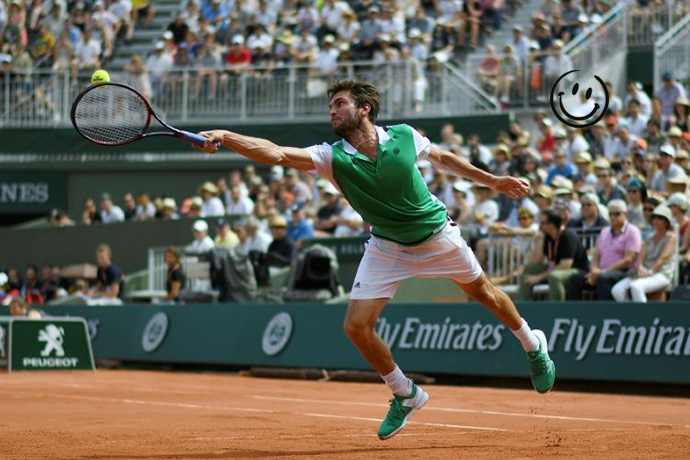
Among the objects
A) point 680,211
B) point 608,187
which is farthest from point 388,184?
point 608,187

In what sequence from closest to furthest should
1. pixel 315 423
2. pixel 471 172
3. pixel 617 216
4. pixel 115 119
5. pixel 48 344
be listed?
pixel 471 172
pixel 115 119
pixel 315 423
pixel 617 216
pixel 48 344

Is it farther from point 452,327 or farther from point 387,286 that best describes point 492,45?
point 387,286

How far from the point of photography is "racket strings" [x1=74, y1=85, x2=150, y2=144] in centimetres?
859

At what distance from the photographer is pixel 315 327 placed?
17.0 meters

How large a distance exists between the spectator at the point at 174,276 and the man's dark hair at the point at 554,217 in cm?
721

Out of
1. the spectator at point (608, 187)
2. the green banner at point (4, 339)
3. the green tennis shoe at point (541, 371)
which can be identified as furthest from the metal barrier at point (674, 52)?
the green tennis shoe at point (541, 371)

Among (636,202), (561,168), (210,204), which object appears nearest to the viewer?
(636,202)

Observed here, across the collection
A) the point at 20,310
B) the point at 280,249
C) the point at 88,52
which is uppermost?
the point at 88,52

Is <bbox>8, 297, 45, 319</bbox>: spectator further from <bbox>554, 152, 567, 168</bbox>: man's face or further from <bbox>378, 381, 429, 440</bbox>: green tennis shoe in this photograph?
<bbox>378, 381, 429, 440</bbox>: green tennis shoe

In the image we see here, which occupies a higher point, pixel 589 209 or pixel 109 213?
pixel 589 209

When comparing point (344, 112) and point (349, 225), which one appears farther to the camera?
point (349, 225)

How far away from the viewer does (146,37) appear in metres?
30.5

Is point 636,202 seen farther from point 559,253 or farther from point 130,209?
point 130,209

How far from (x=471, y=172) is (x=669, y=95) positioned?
1243 centimetres
